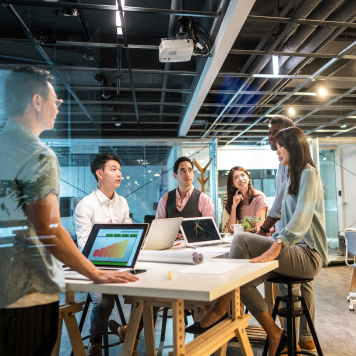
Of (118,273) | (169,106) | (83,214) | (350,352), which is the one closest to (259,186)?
(169,106)

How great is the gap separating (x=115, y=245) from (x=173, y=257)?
1.05 feet

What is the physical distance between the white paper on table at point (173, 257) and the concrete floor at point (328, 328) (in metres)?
1.07

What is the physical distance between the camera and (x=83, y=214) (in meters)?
2.14

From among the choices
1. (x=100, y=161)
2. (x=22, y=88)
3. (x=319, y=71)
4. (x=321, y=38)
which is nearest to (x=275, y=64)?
(x=319, y=71)

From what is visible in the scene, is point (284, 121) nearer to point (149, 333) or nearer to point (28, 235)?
point (149, 333)

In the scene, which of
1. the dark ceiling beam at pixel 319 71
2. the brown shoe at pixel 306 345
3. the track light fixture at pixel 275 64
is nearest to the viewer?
the brown shoe at pixel 306 345

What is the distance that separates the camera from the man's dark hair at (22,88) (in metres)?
1.12

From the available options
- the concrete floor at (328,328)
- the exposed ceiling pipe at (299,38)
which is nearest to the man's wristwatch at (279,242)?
the concrete floor at (328,328)

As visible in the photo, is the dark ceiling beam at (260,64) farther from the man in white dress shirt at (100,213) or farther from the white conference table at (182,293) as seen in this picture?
the white conference table at (182,293)

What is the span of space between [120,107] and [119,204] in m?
4.12

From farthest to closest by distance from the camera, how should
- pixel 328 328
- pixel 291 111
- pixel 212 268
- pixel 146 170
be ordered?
pixel 146 170, pixel 291 111, pixel 328 328, pixel 212 268

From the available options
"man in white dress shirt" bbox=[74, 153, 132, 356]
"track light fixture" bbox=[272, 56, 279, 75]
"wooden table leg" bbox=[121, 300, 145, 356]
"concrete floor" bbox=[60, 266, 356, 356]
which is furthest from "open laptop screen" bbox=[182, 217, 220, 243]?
"track light fixture" bbox=[272, 56, 279, 75]

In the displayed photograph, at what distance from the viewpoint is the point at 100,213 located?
226cm

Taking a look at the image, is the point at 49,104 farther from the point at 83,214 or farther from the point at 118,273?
the point at 83,214
